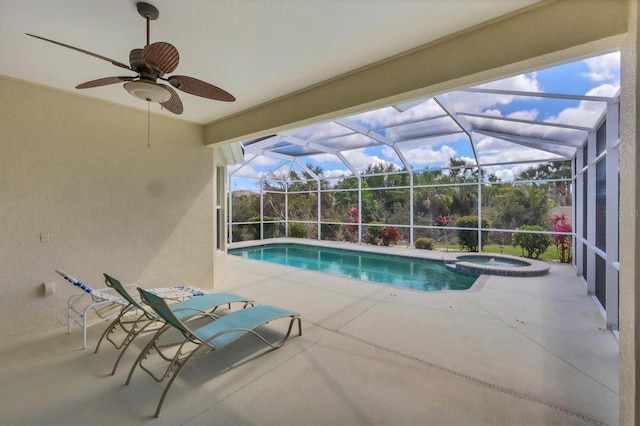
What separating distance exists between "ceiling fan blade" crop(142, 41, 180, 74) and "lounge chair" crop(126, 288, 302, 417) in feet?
6.37

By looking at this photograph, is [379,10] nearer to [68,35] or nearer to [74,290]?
[68,35]

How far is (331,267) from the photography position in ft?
31.1

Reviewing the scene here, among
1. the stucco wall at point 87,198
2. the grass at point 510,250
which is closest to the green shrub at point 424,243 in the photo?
the grass at point 510,250

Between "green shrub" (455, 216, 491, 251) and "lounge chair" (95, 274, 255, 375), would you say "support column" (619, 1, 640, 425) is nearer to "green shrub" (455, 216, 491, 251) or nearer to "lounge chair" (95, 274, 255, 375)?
"lounge chair" (95, 274, 255, 375)

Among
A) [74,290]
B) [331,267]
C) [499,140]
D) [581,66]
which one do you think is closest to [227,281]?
[74,290]

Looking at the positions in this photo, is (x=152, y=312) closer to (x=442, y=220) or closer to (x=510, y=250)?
(x=442, y=220)

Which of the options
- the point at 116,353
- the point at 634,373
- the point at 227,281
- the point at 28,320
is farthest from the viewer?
the point at 227,281

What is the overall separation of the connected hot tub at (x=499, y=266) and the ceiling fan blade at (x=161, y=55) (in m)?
8.04

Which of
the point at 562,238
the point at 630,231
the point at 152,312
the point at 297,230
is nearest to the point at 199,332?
the point at 152,312

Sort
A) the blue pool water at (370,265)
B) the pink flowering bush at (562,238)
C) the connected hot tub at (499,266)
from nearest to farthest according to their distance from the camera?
1. the connected hot tub at (499,266)
2. the blue pool water at (370,265)
3. the pink flowering bush at (562,238)

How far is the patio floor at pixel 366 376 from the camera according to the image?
90.9 inches

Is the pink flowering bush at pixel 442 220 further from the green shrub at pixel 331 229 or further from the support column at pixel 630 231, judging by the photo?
the support column at pixel 630 231

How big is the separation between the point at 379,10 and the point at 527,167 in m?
9.99

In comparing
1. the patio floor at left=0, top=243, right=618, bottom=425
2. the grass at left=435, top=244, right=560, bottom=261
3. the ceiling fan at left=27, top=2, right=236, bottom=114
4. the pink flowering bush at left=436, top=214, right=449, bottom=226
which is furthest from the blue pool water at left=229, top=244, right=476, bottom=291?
the ceiling fan at left=27, top=2, right=236, bottom=114
